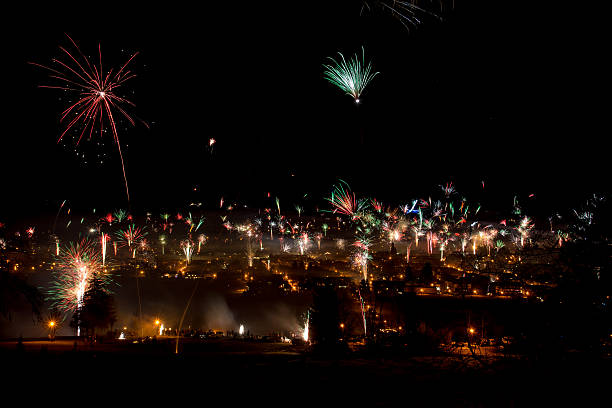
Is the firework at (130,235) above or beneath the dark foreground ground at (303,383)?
above

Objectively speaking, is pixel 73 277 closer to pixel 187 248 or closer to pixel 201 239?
pixel 187 248

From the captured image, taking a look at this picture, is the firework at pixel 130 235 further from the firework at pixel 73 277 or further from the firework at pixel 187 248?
the firework at pixel 73 277

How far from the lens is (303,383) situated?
7.29 m

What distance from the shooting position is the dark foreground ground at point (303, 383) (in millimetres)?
6223

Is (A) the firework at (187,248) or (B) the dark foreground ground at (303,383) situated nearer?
(B) the dark foreground ground at (303,383)

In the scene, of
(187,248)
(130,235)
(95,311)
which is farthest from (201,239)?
(95,311)

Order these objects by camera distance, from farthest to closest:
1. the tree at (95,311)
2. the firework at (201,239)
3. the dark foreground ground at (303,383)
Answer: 1. the firework at (201,239)
2. the tree at (95,311)
3. the dark foreground ground at (303,383)

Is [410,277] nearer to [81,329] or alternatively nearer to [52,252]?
[81,329]

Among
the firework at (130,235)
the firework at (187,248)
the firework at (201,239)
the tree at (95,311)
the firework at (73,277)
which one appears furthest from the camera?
the firework at (201,239)

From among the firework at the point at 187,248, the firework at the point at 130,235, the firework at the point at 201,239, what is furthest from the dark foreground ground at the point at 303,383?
the firework at the point at 201,239

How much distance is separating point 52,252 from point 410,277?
1911 inches

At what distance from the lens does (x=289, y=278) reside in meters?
47.9

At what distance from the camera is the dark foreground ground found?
622 cm

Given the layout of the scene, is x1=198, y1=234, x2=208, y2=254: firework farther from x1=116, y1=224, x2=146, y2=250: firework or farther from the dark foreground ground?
the dark foreground ground
